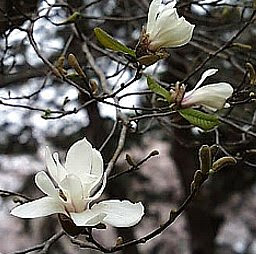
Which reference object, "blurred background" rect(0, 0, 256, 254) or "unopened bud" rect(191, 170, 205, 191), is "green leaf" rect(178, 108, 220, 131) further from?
"blurred background" rect(0, 0, 256, 254)

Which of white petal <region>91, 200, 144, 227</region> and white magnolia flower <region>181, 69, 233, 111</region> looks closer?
white petal <region>91, 200, 144, 227</region>

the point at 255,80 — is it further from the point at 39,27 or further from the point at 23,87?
the point at 23,87

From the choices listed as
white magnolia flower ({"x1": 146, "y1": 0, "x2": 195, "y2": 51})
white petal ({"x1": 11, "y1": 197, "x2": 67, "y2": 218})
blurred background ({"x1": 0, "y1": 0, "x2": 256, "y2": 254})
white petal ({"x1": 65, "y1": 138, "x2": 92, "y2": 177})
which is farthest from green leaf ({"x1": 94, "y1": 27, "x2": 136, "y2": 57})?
blurred background ({"x1": 0, "y1": 0, "x2": 256, "y2": 254})

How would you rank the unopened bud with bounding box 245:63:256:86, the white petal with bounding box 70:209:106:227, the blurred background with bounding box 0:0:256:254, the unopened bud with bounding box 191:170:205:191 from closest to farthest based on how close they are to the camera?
the white petal with bounding box 70:209:106:227
the unopened bud with bounding box 191:170:205:191
the unopened bud with bounding box 245:63:256:86
the blurred background with bounding box 0:0:256:254

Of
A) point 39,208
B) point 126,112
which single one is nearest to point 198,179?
point 39,208

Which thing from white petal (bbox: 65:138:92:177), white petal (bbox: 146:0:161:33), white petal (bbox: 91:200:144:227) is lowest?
white petal (bbox: 91:200:144:227)

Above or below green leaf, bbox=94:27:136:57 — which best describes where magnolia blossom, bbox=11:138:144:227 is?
below

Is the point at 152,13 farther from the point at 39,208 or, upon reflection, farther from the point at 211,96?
the point at 39,208
